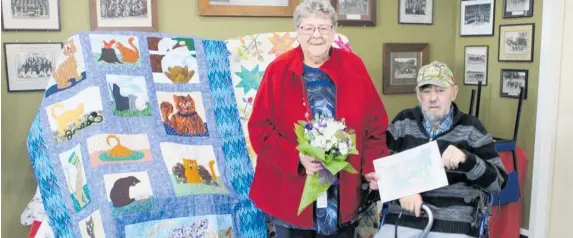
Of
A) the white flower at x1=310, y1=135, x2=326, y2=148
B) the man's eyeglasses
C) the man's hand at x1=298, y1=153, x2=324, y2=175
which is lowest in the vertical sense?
the man's hand at x1=298, y1=153, x2=324, y2=175

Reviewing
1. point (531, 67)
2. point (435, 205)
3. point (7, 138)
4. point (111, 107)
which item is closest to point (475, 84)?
point (531, 67)

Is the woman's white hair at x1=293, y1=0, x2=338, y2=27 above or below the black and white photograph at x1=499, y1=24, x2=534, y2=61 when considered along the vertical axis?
above

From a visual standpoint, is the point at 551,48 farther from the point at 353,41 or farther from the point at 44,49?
the point at 44,49

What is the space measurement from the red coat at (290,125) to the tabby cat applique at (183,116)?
485mm

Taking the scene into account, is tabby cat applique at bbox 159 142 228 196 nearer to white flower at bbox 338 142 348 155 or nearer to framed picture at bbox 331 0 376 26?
white flower at bbox 338 142 348 155

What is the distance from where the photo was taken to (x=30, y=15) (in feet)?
8.39

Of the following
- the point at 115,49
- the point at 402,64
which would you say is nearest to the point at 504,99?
the point at 402,64

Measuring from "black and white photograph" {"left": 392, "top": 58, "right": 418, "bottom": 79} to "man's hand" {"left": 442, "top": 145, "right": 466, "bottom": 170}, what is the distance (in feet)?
5.93

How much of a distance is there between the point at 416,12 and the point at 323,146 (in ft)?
6.96

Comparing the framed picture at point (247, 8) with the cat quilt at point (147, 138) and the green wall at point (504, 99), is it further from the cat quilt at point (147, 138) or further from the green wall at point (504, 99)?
the green wall at point (504, 99)

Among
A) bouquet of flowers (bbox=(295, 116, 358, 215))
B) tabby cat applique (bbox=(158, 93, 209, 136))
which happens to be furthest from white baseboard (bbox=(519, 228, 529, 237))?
tabby cat applique (bbox=(158, 93, 209, 136))

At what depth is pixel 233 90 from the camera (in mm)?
2590

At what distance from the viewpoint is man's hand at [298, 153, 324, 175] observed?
195 centimetres

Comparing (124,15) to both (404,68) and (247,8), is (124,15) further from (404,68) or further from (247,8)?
(404,68)
